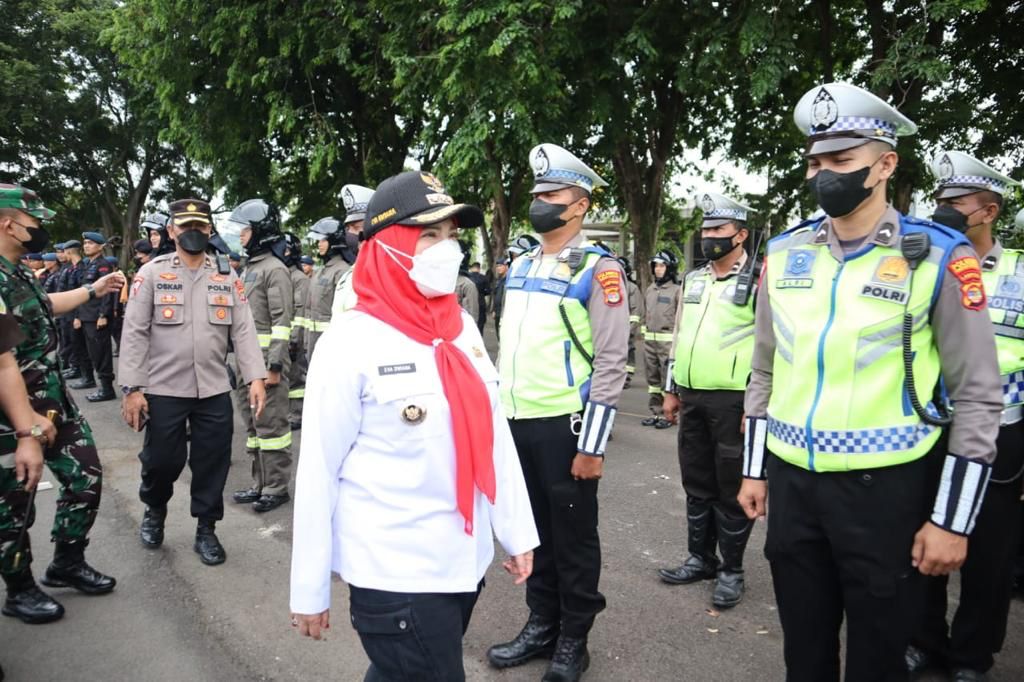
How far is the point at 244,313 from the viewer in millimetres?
5051

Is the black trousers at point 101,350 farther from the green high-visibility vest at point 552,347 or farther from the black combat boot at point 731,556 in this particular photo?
the black combat boot at point 731,556

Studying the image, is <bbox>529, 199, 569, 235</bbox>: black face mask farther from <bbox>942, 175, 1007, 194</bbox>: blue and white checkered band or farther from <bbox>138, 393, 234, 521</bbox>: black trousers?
<bbox>138, 393, 234, 521</bbox>: black trousers

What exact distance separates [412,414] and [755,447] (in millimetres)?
1415

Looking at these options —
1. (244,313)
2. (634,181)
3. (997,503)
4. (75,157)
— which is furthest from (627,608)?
(75,157)

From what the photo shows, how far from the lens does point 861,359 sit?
7.62ft

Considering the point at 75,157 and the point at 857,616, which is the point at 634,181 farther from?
the point at 75,157

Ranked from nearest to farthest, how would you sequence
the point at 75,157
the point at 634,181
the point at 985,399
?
the point at 985,399 < the point at 634,181 < the point at 75,157

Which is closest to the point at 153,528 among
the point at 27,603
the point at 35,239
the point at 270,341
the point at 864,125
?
the point at 27,603

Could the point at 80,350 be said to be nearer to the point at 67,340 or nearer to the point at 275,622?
the point at 67,340

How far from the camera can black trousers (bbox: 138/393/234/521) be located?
4723 mm

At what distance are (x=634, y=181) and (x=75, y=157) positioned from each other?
23.1m

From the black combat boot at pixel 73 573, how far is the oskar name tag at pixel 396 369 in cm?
316

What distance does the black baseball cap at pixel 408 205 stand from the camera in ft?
7.23

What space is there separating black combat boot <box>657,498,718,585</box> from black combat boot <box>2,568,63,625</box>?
3423mm
